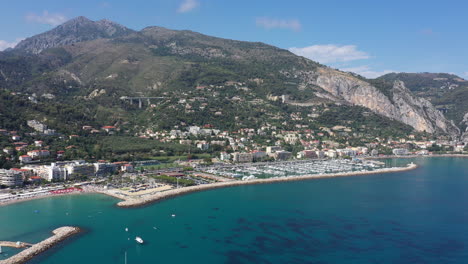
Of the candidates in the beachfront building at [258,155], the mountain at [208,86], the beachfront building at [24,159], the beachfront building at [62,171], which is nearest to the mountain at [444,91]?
the mountain at [208,86]

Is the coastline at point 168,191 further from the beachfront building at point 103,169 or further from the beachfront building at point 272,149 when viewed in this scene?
the beachfront building at point 272,149

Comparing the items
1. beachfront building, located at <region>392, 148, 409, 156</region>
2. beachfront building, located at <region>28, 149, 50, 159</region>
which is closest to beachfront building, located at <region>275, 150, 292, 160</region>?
beachfront building, located at <region>392, 148, 409, 156</region>

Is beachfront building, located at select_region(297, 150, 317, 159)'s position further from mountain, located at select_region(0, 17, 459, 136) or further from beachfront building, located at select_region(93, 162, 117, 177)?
beachfront building, located at select_region(93, 162, 117, 177)

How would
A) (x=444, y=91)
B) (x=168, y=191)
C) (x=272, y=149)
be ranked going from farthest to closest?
1. (x=444, y=91)
2. (x=272, y=149)
3. (x=168, y=191)

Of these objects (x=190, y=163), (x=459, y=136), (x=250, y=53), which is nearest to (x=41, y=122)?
(x=190, y=163)

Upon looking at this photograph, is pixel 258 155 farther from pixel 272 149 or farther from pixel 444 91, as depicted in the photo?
pixel 444 91

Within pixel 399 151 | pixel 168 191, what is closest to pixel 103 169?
pixel 168 191

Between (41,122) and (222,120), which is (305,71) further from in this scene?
(41,122)
